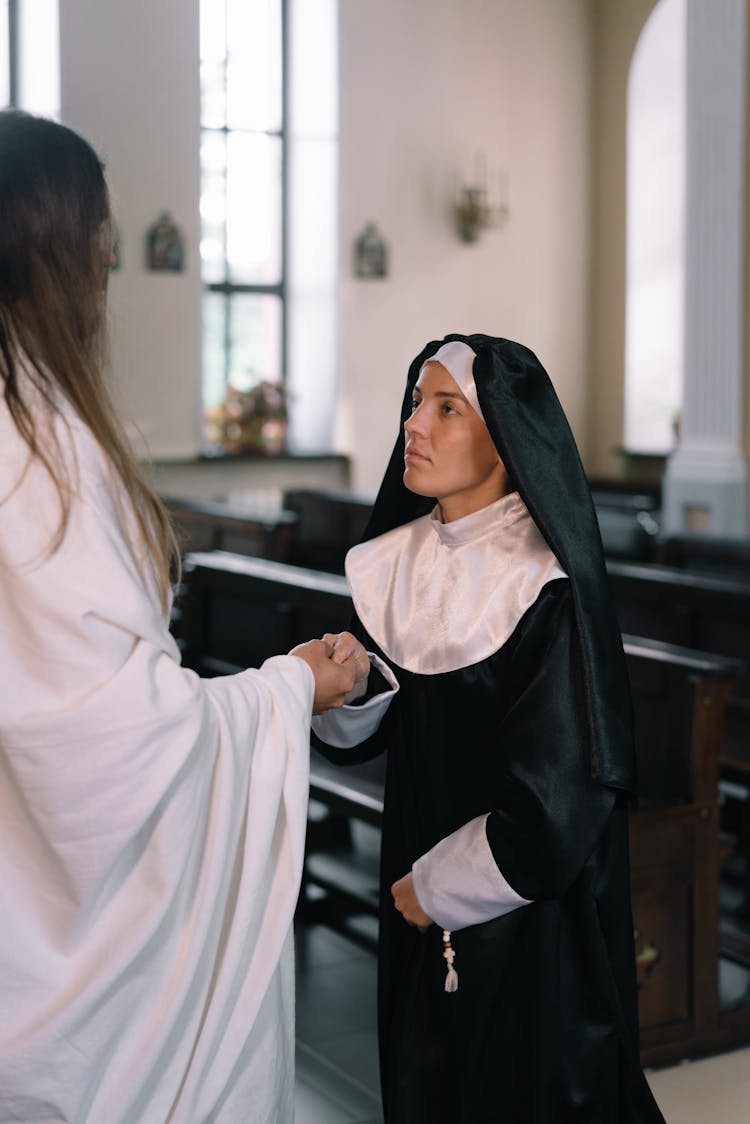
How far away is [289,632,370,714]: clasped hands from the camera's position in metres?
2.19

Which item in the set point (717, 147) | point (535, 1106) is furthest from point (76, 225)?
point (717, 147)

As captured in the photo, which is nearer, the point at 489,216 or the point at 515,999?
the point at 515,999

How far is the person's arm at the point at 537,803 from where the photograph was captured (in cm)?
209

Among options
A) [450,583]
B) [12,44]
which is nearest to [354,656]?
[450,583]

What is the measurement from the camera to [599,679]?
6.94ft

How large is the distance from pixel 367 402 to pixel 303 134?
236 centimetres

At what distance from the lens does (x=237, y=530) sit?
7.74 m

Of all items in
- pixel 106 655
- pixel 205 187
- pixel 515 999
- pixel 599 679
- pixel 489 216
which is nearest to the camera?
pixel 106 655

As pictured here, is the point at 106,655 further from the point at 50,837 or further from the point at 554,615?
the point at 554,615

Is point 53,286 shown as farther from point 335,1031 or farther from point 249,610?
point 249,610

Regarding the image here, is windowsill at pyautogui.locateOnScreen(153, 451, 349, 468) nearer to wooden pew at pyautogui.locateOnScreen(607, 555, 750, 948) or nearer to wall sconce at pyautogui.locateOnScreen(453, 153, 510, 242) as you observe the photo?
wall sconce at pyautogui.locateOnScreen(453, 153, 510, 242)

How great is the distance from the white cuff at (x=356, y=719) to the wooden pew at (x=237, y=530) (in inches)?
176

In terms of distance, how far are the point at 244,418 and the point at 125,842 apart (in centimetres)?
998

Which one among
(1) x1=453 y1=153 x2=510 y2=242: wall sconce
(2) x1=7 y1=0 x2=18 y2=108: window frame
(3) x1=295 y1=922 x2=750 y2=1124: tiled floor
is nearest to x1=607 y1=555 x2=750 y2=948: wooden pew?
(3) x1=295 y1=922 x2=750 y2=1124: tiled floor
